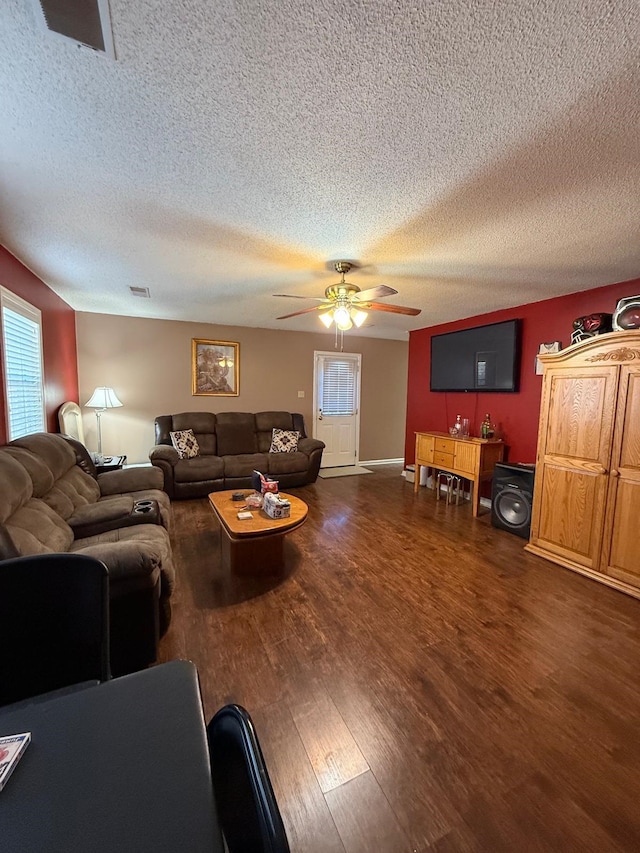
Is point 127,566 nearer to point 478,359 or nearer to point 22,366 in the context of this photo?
point 22,366

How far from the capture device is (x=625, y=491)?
258cm

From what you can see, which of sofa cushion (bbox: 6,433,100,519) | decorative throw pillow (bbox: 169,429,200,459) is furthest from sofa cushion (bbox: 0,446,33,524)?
decorative throw pillow (bbox: 169,429,200,459)

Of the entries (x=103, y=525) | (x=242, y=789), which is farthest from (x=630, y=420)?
(x=103, y=525)

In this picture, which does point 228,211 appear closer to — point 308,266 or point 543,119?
point 308,266

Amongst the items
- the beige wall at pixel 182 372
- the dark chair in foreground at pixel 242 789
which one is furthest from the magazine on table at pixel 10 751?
the beige wall at pixel 182 372

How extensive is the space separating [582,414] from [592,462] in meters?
0.38

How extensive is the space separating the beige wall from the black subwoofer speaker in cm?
325

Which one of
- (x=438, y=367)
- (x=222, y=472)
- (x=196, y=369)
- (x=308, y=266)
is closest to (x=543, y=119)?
(x=308, y=266)

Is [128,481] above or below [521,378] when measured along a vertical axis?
below

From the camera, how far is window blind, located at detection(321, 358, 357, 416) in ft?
20.9

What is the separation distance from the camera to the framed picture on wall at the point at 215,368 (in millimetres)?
5523

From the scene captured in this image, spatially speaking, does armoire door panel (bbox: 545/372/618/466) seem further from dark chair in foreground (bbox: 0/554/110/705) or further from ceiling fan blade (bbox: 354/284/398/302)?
dark chair in foreground (bbox: 0/554/110/705)

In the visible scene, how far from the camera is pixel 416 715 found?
5.15 ft

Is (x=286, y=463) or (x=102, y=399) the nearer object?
(x=102, y=399)
